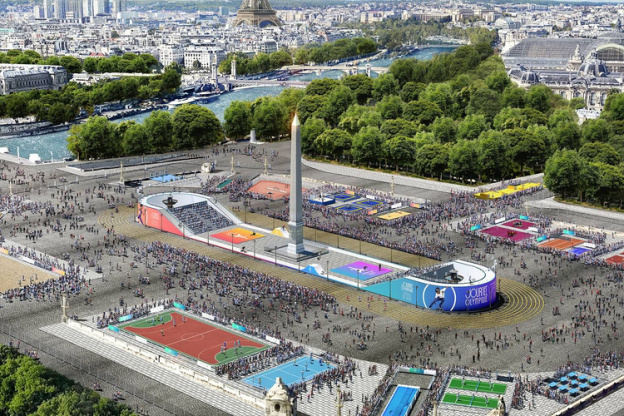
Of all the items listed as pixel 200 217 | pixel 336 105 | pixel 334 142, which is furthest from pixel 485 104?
pixel 200 217

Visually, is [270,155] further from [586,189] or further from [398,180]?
[586,189]

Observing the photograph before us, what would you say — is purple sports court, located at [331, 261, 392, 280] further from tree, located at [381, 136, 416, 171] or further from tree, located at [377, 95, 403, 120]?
tree, located at [377, 95, 403, 120]

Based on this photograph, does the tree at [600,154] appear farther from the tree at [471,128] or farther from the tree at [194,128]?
the tree at [194,128]

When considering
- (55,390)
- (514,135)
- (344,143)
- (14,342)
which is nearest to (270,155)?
(344,143)

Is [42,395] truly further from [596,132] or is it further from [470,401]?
[596,132]

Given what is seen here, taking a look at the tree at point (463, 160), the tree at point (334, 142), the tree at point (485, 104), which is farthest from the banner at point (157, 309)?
the tree at point (485, 104)

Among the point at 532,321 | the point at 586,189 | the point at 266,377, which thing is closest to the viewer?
the point at 266,377
